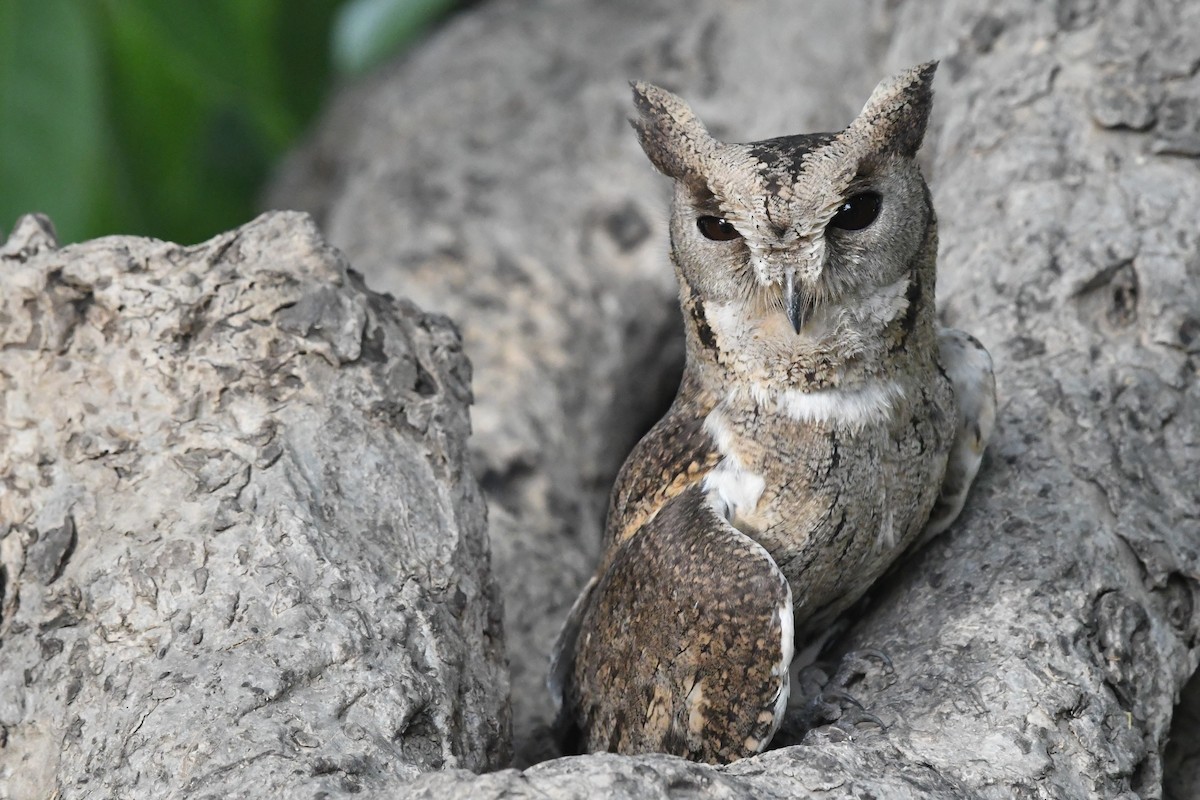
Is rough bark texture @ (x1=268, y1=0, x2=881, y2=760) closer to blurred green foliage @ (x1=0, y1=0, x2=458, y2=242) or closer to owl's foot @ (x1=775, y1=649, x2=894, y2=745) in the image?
blurred green foliage @ (x1=0, y1=0, x2=458, y2=242)

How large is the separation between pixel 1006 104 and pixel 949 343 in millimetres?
1171

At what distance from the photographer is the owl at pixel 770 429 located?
2.28m

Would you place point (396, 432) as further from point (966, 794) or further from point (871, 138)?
point (966, 794)

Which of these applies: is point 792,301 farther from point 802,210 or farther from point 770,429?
point 770,429

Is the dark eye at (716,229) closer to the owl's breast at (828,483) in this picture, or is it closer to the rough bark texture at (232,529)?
the owl's breast at (828,483)

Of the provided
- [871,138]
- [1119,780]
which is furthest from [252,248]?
[1119,780]

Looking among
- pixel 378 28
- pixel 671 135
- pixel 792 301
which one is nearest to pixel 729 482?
pixel 792 301

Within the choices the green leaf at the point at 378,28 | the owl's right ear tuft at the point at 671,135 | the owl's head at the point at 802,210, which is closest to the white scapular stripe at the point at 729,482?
the owl's head at the point at 802,210

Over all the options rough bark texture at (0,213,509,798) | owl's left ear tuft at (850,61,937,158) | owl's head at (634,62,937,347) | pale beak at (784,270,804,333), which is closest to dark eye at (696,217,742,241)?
owl's head at (634,62,937,347)

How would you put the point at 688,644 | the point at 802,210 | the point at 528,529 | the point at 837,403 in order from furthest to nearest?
1. the point at 528,529
2. the point at 837,403
3. the point at 688,644
4. the point at 802,210

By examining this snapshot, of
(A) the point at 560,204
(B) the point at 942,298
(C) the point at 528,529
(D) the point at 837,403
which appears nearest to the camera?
(D) the point at 837,403

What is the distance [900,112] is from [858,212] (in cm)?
22

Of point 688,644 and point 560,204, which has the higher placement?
point 560,204

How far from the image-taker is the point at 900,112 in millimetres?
Result: 2393
